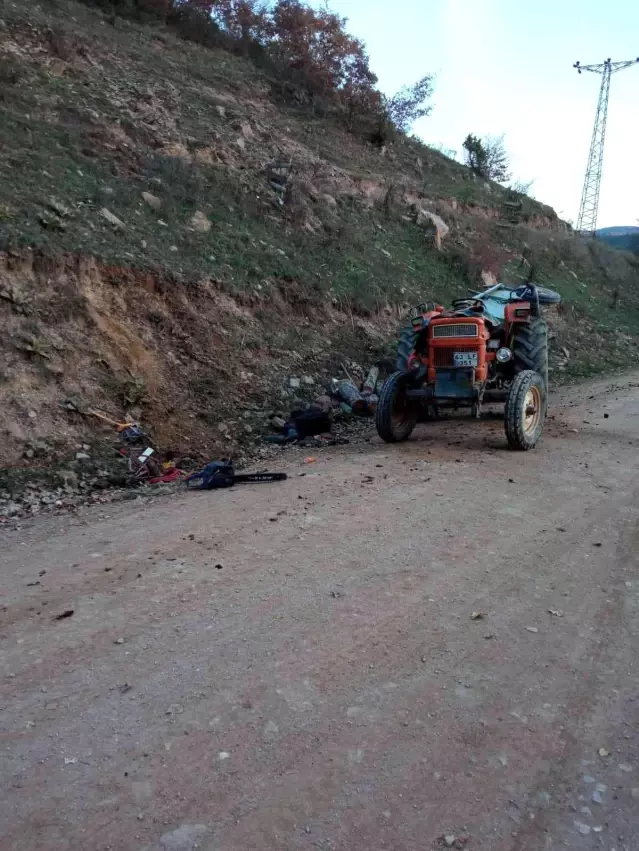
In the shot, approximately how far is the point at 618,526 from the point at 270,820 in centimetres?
416

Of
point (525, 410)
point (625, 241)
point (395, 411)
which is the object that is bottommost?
point (395, 411)

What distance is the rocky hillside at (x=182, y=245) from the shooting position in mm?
8281

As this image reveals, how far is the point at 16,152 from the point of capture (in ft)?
33.6

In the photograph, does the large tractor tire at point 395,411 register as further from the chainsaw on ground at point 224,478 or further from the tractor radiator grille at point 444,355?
the chainsaw on ground at point 224,478

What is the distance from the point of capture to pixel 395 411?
29.0ft

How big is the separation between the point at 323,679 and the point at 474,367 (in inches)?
225

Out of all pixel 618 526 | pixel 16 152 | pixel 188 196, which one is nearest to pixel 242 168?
pixel 188 196

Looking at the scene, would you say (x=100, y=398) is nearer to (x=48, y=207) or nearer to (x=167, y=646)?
(x=48, y=207)

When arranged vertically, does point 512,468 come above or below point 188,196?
below

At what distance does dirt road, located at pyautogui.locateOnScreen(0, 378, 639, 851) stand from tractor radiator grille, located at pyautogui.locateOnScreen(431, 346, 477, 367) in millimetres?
2988

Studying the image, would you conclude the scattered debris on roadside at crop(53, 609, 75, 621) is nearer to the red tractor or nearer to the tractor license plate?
the red tractor

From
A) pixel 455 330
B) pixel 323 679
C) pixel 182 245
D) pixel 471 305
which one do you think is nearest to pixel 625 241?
pixel 471 305

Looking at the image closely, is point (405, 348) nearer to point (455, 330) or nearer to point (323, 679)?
point (455, 330)

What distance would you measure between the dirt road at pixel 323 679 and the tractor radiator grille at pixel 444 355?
9.80 ft
